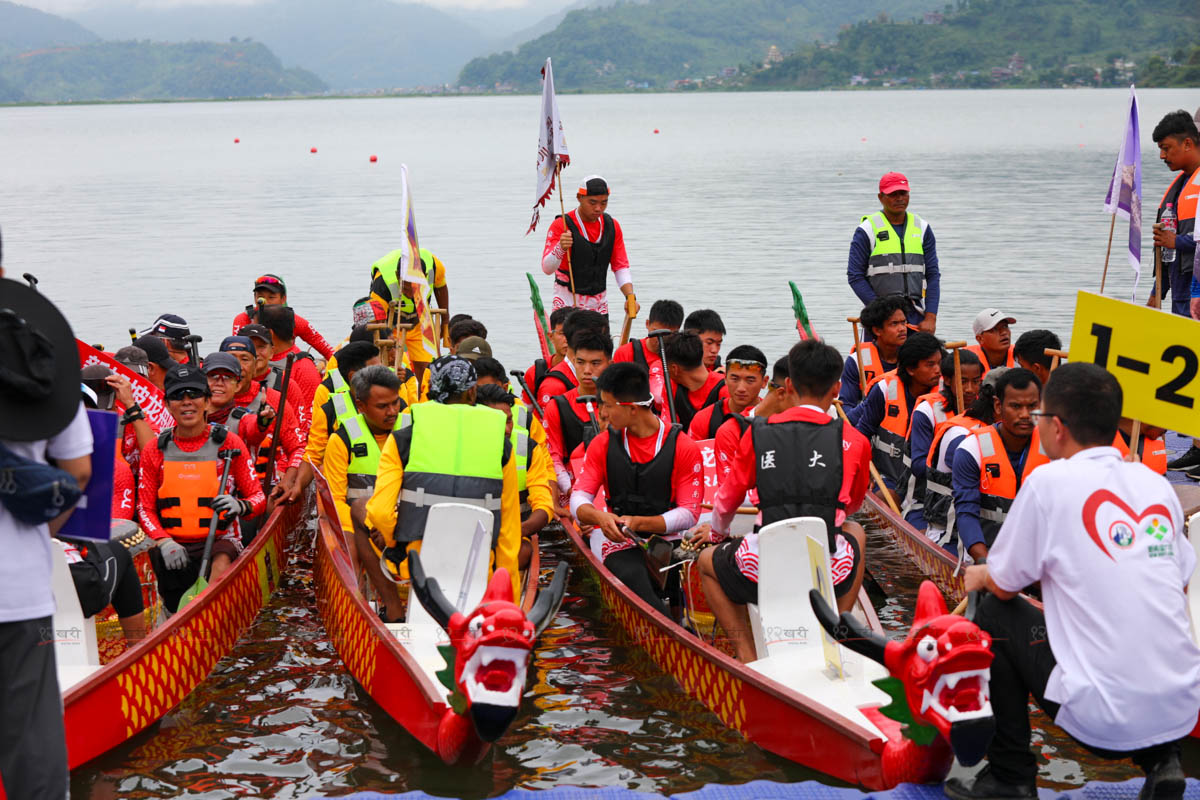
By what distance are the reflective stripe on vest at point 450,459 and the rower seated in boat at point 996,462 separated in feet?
7.97

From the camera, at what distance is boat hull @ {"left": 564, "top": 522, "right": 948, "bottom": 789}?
4984 millimetres

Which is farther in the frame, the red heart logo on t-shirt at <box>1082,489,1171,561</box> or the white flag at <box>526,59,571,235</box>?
the white flag at <box>526,59,571,235</box>

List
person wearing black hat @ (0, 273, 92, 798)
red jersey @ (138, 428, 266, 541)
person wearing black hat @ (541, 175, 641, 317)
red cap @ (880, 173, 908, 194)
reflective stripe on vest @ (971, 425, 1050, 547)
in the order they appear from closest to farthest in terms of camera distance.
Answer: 1. person wearing black hat @ (0, 273, 92, 798)
2. reflective stripe on vest @ (971, 425, 1050, 547)
3. red jersey @ (138, 428, 266, 541)
4. red cap @ (880, 173, 908, 194)
5. person wearing black hat @ (541, 175, 641, 317)

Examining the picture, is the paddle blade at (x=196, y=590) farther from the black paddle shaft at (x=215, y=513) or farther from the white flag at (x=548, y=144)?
the white flag at (x=548, y=144)

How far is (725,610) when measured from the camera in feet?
20.6

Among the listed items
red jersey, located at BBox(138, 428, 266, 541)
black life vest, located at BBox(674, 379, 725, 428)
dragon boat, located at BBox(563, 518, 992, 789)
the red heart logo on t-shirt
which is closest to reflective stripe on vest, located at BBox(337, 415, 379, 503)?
red jersey, located at BBox(138, 428, 266, 541)

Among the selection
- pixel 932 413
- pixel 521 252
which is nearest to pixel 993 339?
pixel 932 413

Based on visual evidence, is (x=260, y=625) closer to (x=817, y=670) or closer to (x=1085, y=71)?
(x=817, y=670)

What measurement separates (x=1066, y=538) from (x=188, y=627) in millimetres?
4513

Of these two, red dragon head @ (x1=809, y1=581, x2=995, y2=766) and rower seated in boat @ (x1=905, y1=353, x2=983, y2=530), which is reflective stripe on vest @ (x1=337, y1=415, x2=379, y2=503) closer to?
rower seated in boat @ (x1=905, y1=353, x2=983, y2=530)

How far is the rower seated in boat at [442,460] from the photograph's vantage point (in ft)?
20.1

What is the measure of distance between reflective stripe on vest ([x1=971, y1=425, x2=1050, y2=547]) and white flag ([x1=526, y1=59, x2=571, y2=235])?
6.13 meters

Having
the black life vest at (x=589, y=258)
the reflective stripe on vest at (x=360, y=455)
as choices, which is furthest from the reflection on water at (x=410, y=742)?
the black life vest at (x=589, y=258)

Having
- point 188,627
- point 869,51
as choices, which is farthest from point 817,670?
point 869,51
